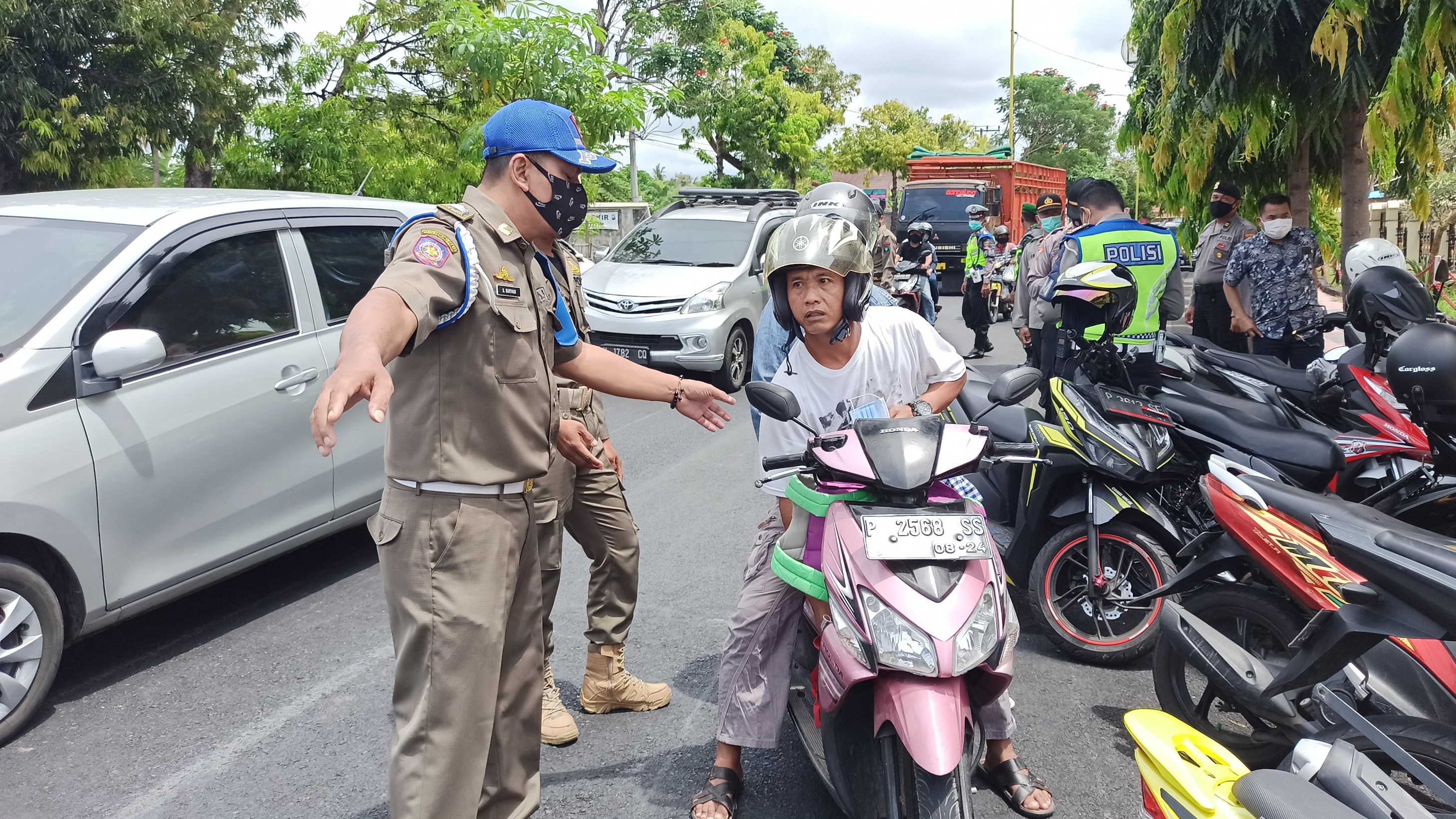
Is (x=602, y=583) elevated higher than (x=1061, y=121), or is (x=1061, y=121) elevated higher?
(x=1061, y=121)

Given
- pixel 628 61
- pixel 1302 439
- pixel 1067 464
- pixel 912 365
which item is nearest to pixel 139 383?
pixel 912 365

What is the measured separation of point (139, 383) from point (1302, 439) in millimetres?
4357

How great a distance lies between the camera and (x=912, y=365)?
121 inches

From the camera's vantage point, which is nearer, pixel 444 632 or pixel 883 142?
pixel 444 632

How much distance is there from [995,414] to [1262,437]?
1.14 metres

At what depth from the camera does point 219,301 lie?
4.31m

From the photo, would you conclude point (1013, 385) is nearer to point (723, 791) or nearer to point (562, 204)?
point (562, 204)

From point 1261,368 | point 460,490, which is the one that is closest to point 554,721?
point 460,490

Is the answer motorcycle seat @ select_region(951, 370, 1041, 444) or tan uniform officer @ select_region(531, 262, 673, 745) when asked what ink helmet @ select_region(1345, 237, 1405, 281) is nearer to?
motorcycle seat @ select_region(951, 370, 1041, 444)

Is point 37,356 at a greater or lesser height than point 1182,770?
greater

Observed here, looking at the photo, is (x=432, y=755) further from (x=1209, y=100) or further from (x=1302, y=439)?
(x=1209, y=100)

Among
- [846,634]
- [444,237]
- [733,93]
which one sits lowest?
[846,634]

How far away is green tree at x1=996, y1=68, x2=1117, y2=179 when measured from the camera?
69000 mm

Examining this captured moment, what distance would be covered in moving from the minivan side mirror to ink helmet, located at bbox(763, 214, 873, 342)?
88.9 inches
